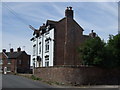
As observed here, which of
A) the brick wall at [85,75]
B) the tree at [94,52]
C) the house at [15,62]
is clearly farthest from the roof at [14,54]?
the tree at [94,52]

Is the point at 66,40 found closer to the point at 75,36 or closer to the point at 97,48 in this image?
the point at 75,36

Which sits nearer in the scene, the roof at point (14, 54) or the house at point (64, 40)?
the house at point (64, 40)

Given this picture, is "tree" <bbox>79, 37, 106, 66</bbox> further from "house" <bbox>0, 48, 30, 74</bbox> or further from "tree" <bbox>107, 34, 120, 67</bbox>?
"house" <bbox>0, 48, 30, 74</bbox>

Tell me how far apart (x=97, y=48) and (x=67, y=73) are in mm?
4172

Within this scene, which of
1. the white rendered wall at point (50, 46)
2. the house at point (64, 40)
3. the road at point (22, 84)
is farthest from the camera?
the white rendered wall at point (50, 46)

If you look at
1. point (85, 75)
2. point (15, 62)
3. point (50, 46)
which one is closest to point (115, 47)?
point (85, 75)

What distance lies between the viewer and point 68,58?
134 feet

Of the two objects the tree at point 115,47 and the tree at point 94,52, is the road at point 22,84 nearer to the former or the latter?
the tree at point 94,52

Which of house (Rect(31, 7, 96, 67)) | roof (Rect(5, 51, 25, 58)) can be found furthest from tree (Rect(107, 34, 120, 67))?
roof (Rect(5, 51, 25, 58))

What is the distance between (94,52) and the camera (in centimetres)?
2658

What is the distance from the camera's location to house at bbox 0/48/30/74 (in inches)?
2773

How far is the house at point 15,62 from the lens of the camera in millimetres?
70438

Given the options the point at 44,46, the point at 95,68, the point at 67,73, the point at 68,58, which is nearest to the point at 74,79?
the point at 67,73

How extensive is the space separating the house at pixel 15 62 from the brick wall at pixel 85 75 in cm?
4250
